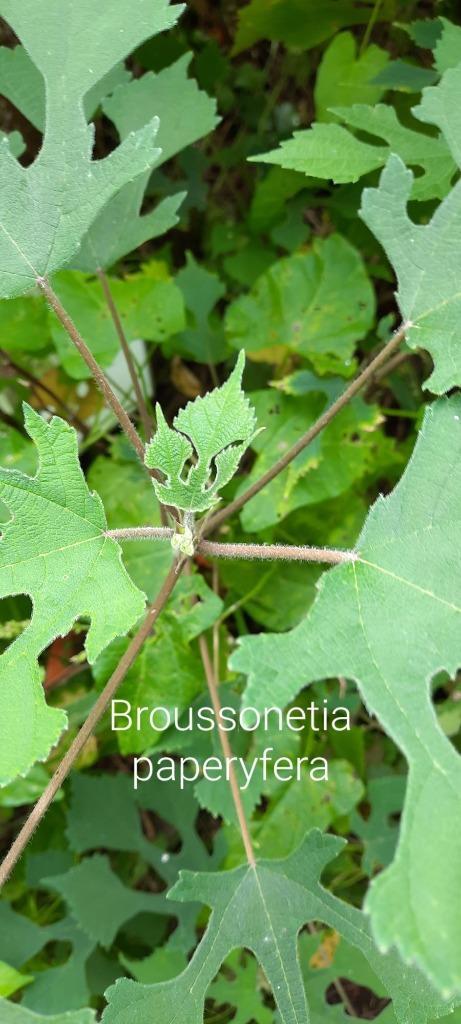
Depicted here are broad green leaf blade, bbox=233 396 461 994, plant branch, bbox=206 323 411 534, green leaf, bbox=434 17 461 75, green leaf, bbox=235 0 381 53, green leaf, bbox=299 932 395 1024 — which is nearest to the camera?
broad green leaf blade, bbox=233 396 461 994

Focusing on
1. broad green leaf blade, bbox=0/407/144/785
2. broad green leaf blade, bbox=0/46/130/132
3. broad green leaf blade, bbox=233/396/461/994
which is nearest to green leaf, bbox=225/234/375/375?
broad green leaf blade, bbox=0/46/130/132

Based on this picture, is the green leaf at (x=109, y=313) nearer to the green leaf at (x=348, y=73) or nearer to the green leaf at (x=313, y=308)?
the green leaf at (x=313, y=308)

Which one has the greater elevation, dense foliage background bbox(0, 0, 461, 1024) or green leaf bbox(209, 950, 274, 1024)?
dense foliage background bbox(0, 0, 461, 1024)

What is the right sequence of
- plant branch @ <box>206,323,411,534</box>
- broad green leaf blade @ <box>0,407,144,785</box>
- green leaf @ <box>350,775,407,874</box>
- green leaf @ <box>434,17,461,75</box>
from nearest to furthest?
broad green leaf blade @ <box>0,407,144,785</box> → plant branch @ <box>206,323,411,534</box> → green leaf @ <box>434,17,461,75</box> → green leaf @ <box>350,775,407,874</box>

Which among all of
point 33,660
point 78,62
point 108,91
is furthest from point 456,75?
point 33,660

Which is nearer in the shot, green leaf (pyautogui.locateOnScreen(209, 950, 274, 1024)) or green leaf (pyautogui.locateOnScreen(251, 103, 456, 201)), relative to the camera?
green leaf (pyautogui.locateOnScreen(251, 103, 456, 201))

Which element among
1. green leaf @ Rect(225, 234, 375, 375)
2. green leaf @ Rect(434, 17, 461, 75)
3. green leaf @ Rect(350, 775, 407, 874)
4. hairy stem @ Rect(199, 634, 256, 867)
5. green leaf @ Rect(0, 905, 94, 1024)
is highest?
green leaf @ Rect(434, 17, 461, 75)

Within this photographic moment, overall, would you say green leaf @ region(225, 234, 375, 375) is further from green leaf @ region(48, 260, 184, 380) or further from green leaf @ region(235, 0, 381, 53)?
green leaf @ region(235, 0, 381, 53)
